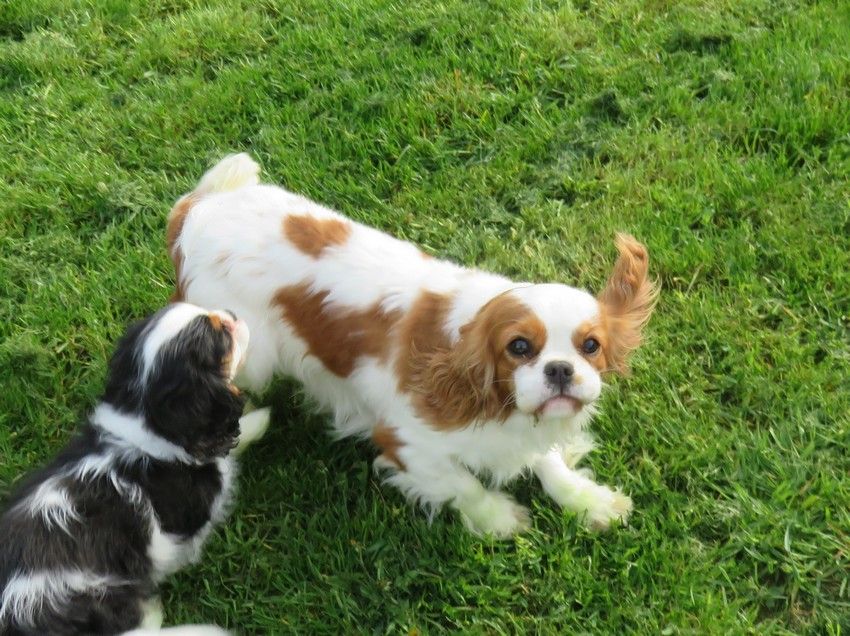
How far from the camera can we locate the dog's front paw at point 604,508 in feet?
9.52

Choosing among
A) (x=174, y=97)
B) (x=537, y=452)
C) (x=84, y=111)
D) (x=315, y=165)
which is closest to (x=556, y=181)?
(x=315, y=165)

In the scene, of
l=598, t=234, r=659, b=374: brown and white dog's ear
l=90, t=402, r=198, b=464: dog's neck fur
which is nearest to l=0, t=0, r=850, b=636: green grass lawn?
l=90, t=402, r=198, b=464: dog's neck fur

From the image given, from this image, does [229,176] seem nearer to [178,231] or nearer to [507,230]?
[178,231]

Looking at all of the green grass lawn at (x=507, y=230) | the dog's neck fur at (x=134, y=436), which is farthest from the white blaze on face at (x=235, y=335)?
Answer: the green grass lawn at (x=507, y=230)

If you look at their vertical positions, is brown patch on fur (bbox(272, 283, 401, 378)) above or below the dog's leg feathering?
above

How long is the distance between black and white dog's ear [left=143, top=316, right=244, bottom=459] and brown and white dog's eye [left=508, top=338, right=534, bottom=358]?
0.97m

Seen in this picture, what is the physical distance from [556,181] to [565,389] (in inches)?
77.9

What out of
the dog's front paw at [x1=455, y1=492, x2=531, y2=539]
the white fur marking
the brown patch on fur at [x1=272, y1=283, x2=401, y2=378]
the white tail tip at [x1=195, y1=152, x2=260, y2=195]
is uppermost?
the white tail tip at [x1=195, y1=152, x2=260, y2=195]

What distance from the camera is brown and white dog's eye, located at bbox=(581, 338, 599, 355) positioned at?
2.46m

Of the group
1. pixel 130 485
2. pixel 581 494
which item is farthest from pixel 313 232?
pixel 581 494

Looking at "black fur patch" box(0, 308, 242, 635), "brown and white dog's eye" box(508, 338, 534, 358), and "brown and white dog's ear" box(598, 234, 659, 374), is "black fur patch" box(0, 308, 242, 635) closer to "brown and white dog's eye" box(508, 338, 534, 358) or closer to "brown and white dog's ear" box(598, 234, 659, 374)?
"brown and white dog's eye" box(508, 338, 534, 358)

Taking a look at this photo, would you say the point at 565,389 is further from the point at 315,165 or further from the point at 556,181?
the point at 315,165

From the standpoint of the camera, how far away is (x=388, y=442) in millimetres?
2992

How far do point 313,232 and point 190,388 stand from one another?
0.75 meters
